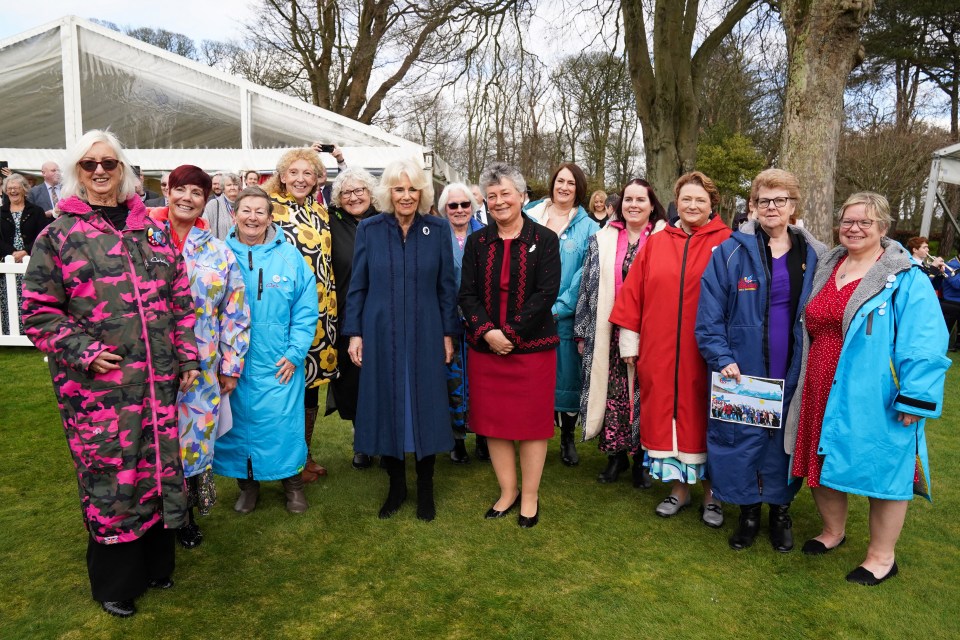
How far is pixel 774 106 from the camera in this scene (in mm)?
23453

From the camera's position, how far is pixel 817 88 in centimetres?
593

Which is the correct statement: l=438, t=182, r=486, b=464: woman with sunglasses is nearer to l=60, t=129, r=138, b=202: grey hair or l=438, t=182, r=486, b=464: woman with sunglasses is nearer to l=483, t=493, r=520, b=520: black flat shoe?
l=483, t=493, r=520, b=520: black flat shoe

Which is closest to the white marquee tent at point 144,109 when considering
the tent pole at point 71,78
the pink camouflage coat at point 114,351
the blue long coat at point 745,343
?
the tent pole at point 71,78

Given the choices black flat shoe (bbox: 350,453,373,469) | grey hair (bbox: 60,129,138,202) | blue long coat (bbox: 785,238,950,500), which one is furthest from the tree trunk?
grey hair (bbox: 60,129,138,202)

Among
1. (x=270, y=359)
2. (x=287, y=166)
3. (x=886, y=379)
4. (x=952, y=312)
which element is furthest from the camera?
(x=952, y=312)

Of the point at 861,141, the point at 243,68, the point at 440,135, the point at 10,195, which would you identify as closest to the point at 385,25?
the point at 243,68

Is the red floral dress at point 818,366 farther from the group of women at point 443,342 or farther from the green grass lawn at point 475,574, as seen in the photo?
the green grass lawn at point 475,574

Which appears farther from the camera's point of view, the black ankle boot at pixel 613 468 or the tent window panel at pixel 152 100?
the tent window panel at pixel 152 100

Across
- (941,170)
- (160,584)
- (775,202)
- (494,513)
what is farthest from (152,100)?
(941,170)

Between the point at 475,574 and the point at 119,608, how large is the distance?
153cm

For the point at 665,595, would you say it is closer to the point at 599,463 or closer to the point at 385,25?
the point at 599,463

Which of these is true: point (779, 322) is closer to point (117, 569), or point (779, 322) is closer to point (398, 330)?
point (398, 330)

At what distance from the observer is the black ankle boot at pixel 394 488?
11.9ft

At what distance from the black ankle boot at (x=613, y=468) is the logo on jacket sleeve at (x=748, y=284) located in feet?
5.13
